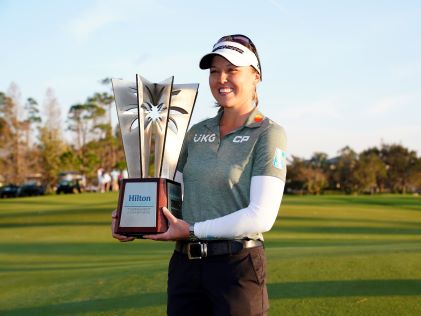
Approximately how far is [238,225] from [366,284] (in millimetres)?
3278

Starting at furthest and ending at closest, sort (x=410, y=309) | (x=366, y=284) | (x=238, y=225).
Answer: (x=366, y=284)
(x=410, y=309)
(x=238, y=225)

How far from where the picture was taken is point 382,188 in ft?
182

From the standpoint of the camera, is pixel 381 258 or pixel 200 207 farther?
pixel 381 258

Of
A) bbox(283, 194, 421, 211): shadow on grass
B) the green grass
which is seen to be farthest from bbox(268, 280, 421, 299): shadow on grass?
bbox(283, 194, 421, 211): shadow on grass

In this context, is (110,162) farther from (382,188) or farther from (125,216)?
(125,216)

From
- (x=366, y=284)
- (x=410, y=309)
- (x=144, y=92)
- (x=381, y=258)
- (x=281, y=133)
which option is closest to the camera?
(x=281, y=133)

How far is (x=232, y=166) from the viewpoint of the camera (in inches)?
99.9

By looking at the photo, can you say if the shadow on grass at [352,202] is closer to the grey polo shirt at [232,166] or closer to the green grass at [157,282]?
the green grass at [157,282]

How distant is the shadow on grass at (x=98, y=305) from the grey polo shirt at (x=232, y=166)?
2.71 metres

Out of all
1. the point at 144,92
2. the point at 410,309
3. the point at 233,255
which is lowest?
the point at 410,309

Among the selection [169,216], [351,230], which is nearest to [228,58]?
[169,216]

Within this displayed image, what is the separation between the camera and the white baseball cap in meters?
2.62

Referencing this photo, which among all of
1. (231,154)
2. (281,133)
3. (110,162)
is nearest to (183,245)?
(231,154)

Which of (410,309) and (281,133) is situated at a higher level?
(281,133)
